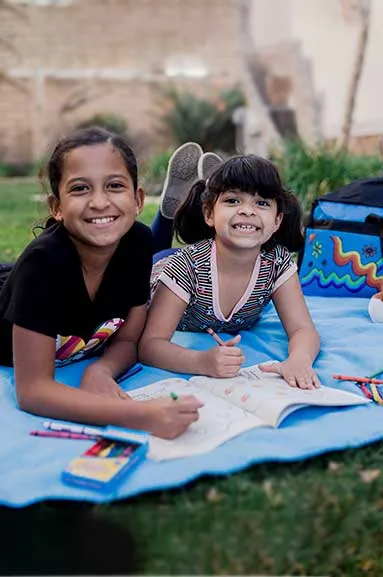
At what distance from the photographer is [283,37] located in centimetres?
977

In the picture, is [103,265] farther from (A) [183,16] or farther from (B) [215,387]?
(A) [183,16]

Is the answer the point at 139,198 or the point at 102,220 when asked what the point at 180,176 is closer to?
the point at 139,198

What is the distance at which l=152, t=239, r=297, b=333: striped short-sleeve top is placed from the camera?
2.70 m

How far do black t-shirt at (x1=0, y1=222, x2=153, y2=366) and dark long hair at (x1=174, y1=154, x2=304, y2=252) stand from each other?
33cm

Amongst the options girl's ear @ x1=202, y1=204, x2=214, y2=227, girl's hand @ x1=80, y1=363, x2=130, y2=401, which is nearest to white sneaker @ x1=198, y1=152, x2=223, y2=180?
girl's ear @ x1=202, y1=204, x2=214, y2=227

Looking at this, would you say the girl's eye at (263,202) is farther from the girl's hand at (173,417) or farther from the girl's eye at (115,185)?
the girl's hand at (173,417)

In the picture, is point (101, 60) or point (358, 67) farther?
point (101, 60)

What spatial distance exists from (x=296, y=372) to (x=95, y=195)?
2.71 feet

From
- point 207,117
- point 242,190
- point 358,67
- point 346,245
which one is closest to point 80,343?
point 242,190

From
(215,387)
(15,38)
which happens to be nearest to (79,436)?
(215,387)

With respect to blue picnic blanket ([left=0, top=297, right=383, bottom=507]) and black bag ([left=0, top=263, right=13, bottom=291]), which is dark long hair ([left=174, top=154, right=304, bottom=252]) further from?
black bag ([left=0, top=263, right=13, bottom=291])

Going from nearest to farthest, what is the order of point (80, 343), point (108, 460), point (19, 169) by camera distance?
1. point (108, 460)
2. point (80, 343)
3. point (19, 169)

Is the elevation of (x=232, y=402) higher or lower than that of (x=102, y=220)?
lower

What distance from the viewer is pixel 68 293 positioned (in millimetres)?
2260
